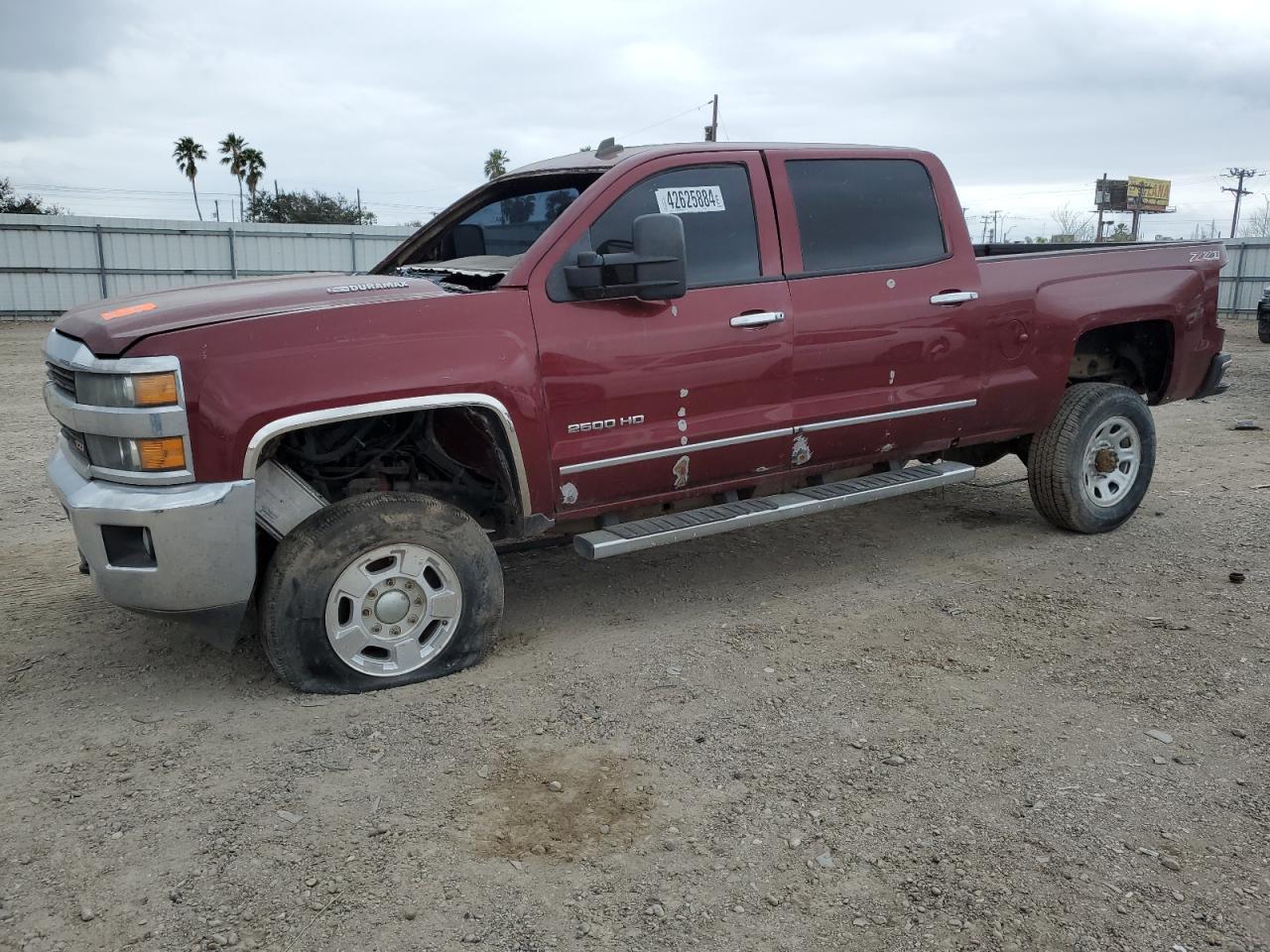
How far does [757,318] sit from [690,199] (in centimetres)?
57

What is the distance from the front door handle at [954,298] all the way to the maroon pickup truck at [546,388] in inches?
0.4

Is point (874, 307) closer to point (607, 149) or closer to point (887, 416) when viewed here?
point (887, 416)

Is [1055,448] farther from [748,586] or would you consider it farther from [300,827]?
[300,827]

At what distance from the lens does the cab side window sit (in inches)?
166

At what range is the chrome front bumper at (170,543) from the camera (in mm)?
3434

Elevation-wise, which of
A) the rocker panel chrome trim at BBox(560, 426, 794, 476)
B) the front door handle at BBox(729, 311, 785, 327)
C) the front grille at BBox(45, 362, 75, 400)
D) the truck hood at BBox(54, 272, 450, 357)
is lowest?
the rocker panel chrome trim at BBox(560, 426, 794, 476)

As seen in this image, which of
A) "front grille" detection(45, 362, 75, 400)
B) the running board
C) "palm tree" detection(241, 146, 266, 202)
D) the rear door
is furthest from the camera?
"palm tree" detection(241, 146, 266, 202)

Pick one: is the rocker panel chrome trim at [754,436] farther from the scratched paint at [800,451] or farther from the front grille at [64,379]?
the front grille at [64,379]

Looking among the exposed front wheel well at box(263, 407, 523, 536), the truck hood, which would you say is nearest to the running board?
the exposed front wheel well at box(263, 407, 523, 536)

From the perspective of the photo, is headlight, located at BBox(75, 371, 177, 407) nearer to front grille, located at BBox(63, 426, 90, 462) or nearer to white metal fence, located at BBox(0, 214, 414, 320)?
front grille, located at BBox(63, 426, 90, 462)

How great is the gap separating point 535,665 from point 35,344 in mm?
17200

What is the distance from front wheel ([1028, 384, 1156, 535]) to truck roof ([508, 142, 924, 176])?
5.62 feet

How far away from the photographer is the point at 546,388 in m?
3.96

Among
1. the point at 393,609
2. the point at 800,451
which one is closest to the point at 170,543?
the point at 393,609
